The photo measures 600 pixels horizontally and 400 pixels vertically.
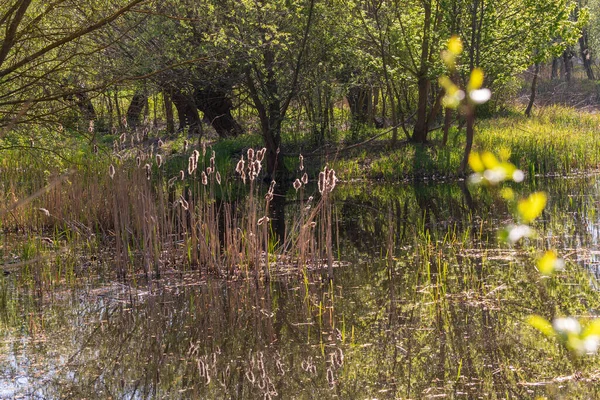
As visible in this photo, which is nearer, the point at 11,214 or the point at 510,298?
the point at 510,298

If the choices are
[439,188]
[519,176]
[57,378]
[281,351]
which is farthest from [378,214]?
[519,176]

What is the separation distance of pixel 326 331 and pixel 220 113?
14.3 meters

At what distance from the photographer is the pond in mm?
4828

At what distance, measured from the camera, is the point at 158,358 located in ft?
17.9

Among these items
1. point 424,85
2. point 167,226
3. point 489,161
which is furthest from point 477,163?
point 424,85

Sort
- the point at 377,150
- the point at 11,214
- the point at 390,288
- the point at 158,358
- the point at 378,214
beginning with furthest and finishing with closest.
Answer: the point at 377,150
the point at 378,214
the point at 11,214
the point at 390,288
the point at 158,358

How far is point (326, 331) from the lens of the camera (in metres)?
5.96

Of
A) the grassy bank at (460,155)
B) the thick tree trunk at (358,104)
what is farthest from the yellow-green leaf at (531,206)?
the thick tree trunk at (358,104)

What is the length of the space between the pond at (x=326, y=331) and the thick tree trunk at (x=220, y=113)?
996 cm

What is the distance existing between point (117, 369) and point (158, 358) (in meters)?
0.33

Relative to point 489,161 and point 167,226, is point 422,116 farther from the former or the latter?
point 489,161

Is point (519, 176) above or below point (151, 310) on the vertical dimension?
above

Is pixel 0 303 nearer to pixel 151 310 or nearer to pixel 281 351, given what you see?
pixel 151 310

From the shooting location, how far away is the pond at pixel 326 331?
4828 millimetres
